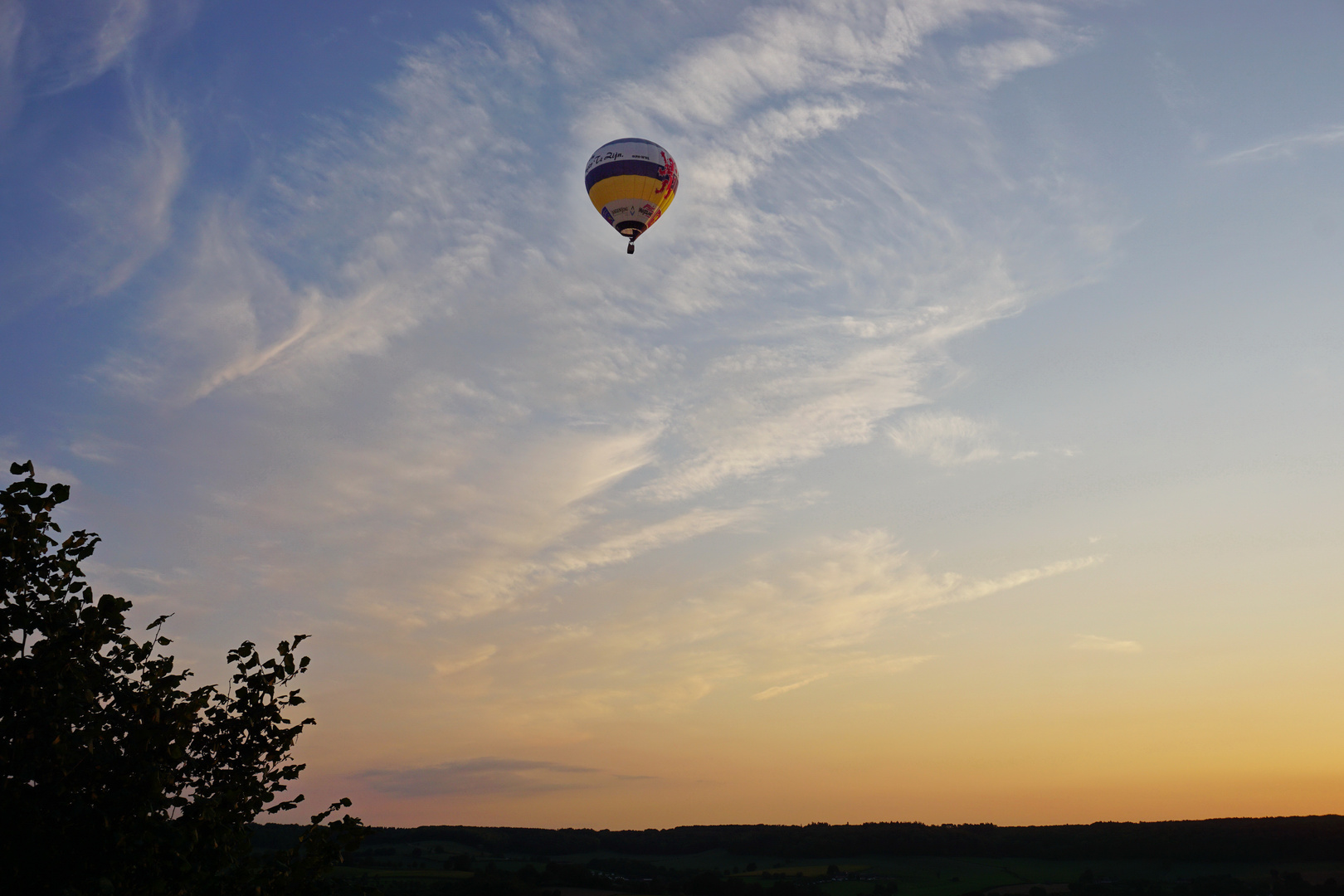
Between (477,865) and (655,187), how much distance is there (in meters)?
102

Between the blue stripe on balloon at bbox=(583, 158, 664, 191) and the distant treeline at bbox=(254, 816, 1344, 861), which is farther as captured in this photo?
the distant treeline at bbox=(254, 816, 1344, 861)

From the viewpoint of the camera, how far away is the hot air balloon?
211 ft

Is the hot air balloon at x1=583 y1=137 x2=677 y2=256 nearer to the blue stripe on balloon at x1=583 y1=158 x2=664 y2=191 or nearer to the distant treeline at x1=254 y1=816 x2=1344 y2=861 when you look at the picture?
the blue stripe on balloon at x1=583 y1=158 x2=664 y2=191

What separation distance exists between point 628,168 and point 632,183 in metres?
1.16

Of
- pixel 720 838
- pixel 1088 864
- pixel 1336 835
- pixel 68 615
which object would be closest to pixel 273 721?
pixel 68 615

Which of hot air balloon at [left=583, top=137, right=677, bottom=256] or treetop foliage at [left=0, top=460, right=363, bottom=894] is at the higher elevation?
hot air balloon at [left=583, top=137, right=677, bottom=256]

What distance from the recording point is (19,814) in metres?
11.3

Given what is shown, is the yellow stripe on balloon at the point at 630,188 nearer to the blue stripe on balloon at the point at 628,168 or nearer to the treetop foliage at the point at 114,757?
the blue stripe on balloon at the point at 628,168

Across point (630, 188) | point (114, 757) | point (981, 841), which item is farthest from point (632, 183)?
point (981, 841)

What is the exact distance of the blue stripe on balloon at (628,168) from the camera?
6413 centimetres

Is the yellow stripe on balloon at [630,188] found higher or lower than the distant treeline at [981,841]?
higher

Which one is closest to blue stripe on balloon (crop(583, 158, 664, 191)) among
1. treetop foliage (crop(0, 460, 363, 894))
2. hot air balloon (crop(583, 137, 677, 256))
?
hot air balloon (crop(583, 137, 677, 256))

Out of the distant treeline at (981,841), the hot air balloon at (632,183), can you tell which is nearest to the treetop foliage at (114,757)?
the hot air balloon at (632,183)

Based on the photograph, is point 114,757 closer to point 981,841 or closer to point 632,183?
point 632,183
